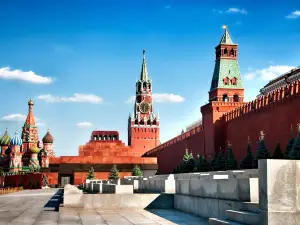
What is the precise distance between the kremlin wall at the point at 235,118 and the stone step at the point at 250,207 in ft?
50.5

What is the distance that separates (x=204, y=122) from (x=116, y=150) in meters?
30.0

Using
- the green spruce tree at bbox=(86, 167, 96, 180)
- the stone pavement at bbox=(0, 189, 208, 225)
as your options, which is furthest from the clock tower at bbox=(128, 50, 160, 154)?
the stone pavement at bbox=(0, 189, 208, 225)

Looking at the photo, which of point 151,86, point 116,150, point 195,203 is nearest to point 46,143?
point 116,150

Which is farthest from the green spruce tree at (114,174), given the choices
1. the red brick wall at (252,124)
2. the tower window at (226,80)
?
the tower window at (226,80)

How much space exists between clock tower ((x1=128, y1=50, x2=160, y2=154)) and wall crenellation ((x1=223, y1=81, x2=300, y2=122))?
51.2 meters

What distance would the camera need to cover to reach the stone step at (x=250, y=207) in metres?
6.21

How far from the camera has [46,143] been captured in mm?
63812

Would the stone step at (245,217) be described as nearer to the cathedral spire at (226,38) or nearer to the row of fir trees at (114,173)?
the cathedral spire at (226,38)

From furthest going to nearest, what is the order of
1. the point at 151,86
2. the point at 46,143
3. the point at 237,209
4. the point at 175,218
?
1. the point at 151,86
2. the point at 46,143
3. the point at 175,218
4. the point at 237,209

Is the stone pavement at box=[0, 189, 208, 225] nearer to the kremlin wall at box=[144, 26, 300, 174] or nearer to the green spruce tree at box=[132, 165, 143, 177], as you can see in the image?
the kremlin wall at box=[144, 26, 300, 174]

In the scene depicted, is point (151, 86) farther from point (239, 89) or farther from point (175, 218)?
point (175, 218)

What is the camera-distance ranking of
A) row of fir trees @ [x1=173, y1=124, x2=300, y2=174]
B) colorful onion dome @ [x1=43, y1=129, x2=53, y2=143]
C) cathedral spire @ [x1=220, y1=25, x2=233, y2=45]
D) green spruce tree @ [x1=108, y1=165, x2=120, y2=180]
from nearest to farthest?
row of fir trees @ [x1=173, y1=124, x2=300, y2=174], cathedral spire @ [x1=220, y1=25, x2=233, y2=45], green spruce tree @ [x1=108, y1=165, x2=120, y2=180], colorful onion dome @ [x1=43, y1=129, x2=53, y2=143]

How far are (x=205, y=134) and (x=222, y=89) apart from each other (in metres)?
3.31

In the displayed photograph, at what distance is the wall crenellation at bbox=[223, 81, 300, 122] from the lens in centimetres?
2230
